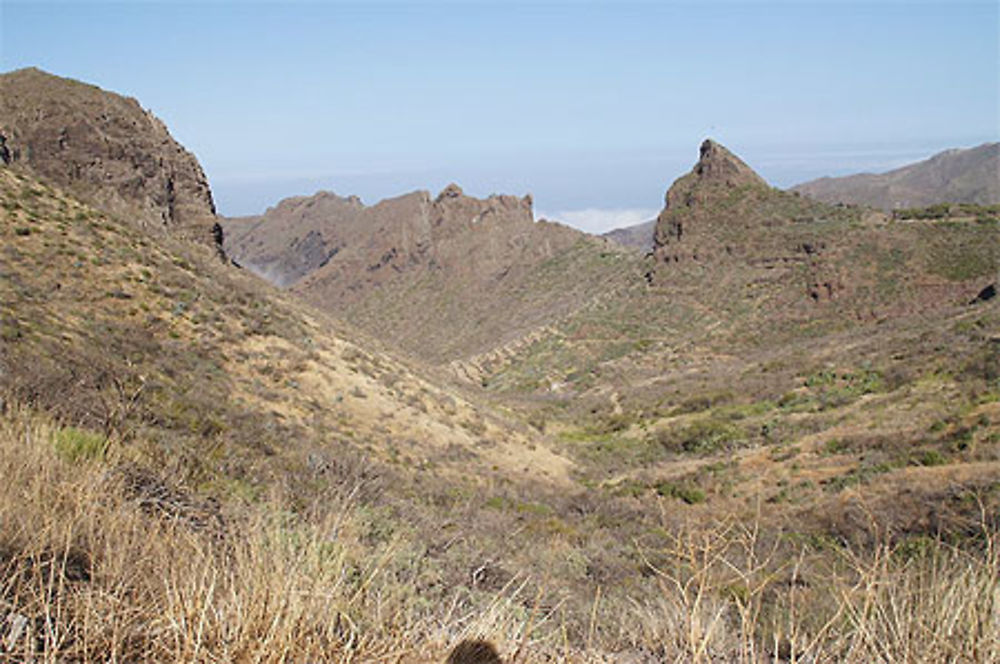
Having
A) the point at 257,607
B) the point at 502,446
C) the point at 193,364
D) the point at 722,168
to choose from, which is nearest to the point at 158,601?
the point at 257,607

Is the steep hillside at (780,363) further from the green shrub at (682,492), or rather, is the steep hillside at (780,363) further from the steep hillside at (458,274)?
the steep hillside at (458,274)

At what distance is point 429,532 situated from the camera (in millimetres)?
5719

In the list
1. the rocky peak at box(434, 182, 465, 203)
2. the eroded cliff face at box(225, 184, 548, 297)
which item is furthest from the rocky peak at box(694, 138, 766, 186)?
the rocky peak at box(434, 182, 465, 203)

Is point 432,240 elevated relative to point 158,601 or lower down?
elevated

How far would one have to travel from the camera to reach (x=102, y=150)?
1032 inches

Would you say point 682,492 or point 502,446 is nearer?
point 682,492

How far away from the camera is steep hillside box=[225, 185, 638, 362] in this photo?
2309 inches

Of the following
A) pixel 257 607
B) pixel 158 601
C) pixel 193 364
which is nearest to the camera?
pixel 257 607

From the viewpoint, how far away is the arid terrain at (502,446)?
2139mm

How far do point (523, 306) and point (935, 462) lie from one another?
4906 centimetres

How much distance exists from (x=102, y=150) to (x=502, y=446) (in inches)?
842

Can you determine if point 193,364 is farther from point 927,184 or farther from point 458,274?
point 927,184

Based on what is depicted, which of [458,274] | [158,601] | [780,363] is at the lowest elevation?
[780,363]

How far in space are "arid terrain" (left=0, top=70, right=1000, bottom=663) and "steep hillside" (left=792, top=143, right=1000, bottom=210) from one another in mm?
79313
